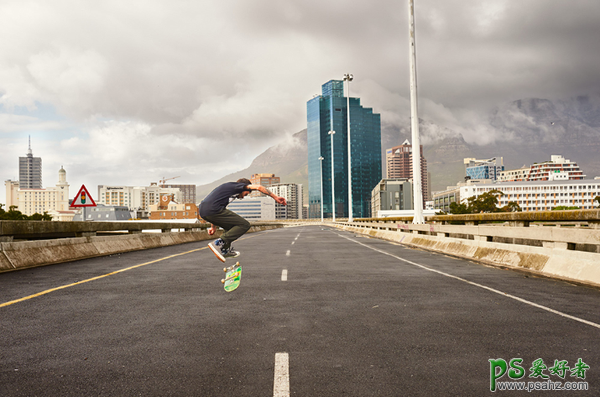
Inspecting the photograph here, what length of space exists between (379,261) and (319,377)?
387 inches

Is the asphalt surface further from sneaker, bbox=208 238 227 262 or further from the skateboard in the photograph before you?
sneaker, bbox=208 238 227 262

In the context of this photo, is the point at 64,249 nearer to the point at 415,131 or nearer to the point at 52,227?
the point at 52,227

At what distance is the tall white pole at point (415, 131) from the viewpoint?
930 inches

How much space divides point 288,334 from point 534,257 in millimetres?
8500

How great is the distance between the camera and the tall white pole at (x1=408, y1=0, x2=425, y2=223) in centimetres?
2361

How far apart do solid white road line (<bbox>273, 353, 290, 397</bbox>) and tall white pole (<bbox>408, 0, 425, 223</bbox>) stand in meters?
19.3

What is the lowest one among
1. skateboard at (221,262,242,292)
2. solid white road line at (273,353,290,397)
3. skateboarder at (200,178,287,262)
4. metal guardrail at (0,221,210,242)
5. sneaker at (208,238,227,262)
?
solid white road line at (273,353,290,397)

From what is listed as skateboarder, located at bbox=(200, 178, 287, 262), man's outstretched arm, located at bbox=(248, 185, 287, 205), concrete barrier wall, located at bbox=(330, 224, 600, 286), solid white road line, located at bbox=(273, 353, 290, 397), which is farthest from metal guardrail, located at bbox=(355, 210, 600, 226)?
solid white road line, located at bbox=(273, 353, 290, 397)

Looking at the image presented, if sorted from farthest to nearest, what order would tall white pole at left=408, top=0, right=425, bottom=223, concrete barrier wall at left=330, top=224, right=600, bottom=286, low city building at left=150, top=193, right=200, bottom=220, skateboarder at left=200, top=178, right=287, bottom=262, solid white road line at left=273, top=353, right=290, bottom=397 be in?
low city building at left=150, top=193, right=200, bottom=220
tall white pole at left=408, top=0, right=425, bottom=223
concrete barrier wall at left=330, top=224, right=600, bottom=286
skateboarder at left=200, top=178, right=287, bottom=262
solid white road line at left=273, top=353, right=290, bottom=397

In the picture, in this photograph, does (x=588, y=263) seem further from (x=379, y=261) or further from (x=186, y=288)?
(x=186, y=288)

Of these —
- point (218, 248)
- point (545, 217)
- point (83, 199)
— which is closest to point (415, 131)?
point (545, 217)

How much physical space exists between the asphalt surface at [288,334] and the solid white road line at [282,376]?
0.05 m

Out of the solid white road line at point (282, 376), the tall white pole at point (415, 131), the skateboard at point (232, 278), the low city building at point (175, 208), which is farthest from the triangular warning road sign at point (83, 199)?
the tall white pole at point (415, 131)

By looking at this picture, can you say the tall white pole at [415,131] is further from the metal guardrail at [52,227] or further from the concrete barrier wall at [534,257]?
the metal guardrail at [52,227]
